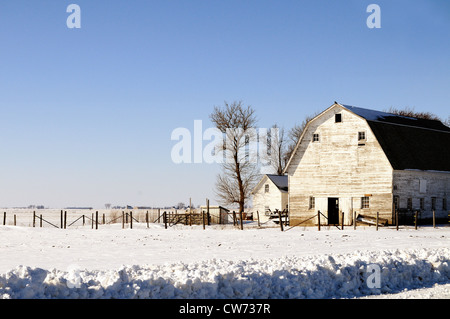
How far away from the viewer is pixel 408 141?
4619cm

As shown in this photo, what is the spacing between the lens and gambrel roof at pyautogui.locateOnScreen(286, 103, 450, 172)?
1716 inches

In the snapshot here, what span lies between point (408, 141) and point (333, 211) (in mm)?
8065

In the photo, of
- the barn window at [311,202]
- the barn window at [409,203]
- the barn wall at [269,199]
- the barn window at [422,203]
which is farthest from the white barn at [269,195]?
the barn window at [409,203]

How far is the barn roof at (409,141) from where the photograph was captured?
43.6m

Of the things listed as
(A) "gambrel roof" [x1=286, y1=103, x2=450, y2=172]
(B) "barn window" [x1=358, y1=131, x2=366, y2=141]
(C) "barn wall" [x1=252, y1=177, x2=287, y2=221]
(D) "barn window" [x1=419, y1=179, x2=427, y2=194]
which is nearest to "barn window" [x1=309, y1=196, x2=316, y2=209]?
(A) "gambrel roof" [x1=286, y1=103, x2=450, y2=172]

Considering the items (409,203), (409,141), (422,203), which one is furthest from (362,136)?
(422,203)

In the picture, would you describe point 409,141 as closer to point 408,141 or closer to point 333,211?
point 408,141

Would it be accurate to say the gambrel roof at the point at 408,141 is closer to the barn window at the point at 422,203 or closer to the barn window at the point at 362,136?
the barn window at the point at 362,136

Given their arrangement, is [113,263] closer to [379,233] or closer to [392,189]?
[379,233]

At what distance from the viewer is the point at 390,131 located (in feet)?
149

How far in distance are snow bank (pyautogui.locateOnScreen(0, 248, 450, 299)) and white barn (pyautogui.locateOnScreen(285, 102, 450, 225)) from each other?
86.0 feet

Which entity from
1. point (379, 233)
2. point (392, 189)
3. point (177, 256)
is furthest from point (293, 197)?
point (177, 256)

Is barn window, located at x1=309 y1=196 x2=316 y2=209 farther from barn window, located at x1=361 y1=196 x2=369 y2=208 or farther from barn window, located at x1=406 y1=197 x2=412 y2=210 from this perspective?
barn window, located at x1=406 y1=197 x2=412 y2=210
